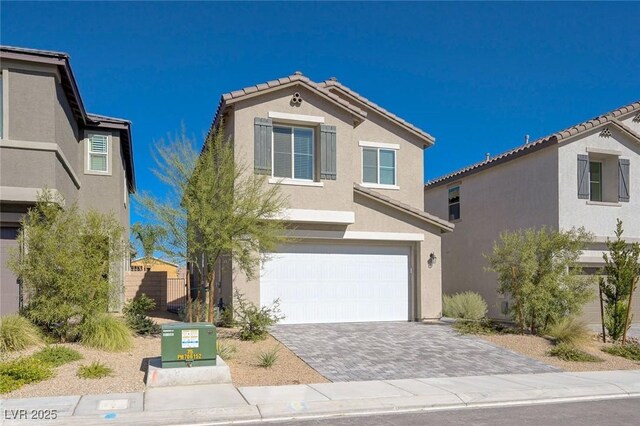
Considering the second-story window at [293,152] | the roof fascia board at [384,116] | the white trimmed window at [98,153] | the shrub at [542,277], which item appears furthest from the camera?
the roof fascia board at [384,116]

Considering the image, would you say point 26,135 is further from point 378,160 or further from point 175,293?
point 378,160

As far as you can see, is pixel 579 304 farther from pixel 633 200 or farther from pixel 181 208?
pixel 181 208

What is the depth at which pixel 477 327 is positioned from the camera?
16828mm

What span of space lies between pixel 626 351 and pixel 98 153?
1665cm

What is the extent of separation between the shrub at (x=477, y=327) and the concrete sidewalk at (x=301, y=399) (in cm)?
460

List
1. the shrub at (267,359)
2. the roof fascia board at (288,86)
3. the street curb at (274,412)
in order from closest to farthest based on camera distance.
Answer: the street curb at (274,412) < the shrub at (267,359) < the roof fascia board at (288,86)

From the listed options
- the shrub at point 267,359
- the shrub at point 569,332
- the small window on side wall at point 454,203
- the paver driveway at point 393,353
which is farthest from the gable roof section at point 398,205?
the shrub at point 267,359

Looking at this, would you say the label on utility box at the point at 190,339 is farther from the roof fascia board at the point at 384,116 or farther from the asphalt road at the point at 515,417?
the roof fascia board at the point at 384,116

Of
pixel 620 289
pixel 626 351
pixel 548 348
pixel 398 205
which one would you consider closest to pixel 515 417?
pixel 548 348

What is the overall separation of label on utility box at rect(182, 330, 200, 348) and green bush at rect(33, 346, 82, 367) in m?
2.31

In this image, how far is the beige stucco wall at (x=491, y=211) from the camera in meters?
20.4

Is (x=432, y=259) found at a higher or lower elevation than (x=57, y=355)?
higher

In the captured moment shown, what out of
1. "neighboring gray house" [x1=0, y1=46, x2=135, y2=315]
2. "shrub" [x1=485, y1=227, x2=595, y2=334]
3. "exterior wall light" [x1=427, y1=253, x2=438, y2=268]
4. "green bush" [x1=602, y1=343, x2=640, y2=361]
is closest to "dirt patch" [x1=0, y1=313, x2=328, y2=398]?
"neighboring gray house" [x1=0, y1=46, x2=135, y2=315]

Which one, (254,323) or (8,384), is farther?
(254,323)
